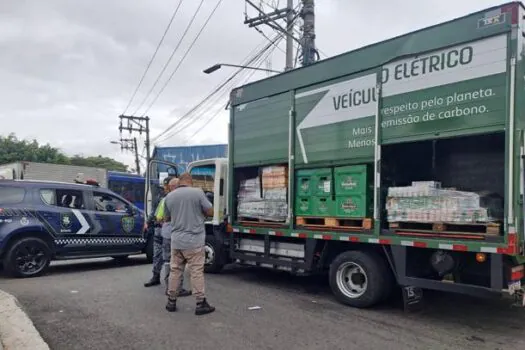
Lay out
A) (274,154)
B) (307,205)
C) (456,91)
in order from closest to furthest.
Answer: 1. (456,91)
2. (307,205)
3. (274,154)

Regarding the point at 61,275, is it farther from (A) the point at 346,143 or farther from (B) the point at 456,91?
(B) the point at 456,91

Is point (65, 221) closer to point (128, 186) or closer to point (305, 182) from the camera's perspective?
point (305, 182)

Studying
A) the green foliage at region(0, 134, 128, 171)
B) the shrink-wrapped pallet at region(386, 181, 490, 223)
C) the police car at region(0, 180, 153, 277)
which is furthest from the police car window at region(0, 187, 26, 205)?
the green foliage at region(0, 134, 128, 171)

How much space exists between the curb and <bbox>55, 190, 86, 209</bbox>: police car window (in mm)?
3222

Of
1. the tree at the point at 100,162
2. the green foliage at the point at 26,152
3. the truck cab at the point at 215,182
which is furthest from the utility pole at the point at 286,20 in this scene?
the tree at the point at 100,162

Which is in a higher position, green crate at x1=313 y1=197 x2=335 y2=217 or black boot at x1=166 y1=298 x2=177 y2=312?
green crate at x1=313 y1=197 x2=335 y2=217

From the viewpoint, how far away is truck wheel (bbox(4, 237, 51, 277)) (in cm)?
812

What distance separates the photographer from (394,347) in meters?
4.49

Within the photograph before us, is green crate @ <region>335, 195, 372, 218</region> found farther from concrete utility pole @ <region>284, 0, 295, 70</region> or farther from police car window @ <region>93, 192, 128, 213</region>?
concrete utility pole @ <region>284, 0, 295, 70</region>

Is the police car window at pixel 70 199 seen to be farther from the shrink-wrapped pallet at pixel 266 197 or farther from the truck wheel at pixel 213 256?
the shrink-wrapped pallet at pixel 266 197

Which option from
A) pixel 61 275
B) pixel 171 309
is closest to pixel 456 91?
pixel 171 309

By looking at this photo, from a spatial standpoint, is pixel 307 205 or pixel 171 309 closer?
pixel 171 309

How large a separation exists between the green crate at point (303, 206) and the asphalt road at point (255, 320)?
4.06 ft

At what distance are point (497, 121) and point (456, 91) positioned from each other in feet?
1.97
